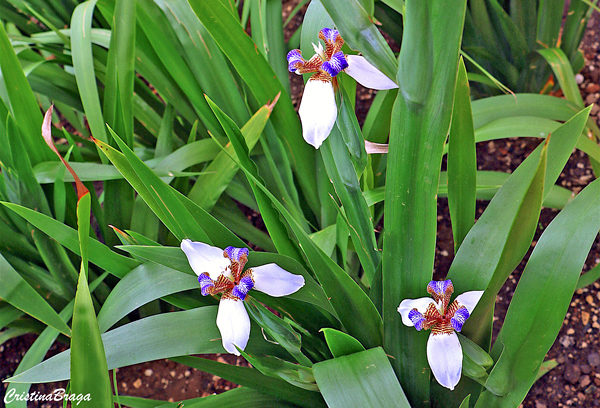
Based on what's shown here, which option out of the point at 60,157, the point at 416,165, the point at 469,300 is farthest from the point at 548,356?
the point at 60,157

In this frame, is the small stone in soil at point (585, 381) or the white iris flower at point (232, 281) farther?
the small stone in soil at point (585, 381)

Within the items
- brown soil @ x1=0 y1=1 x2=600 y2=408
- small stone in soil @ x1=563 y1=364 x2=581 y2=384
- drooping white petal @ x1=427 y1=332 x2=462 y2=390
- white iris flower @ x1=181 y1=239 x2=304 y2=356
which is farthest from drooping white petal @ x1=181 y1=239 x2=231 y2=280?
small stone in soil @ x1=563 y1=364 x2=581 y2=384

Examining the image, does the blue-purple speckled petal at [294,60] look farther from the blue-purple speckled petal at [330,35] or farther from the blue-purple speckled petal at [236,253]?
the blue-purple speckled petal at [236,253]

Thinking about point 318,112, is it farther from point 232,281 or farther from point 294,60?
point 232,281

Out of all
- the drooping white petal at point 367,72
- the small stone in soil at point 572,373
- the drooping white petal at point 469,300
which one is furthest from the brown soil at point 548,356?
the drooping white petal at point 367,72

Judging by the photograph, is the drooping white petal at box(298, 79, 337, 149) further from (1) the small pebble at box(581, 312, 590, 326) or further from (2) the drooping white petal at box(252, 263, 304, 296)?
(1) the small pebble at box(581, 312, 590, 326)

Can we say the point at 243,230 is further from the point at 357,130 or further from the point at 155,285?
the point at 357,130
